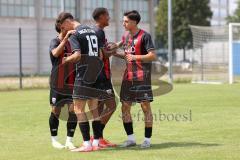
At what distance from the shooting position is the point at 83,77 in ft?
28.0

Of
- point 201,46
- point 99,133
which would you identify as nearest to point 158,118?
point 99,133

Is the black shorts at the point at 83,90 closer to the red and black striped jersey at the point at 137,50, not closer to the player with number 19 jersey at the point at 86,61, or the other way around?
the player with number 19 jersey at the point at 86,61

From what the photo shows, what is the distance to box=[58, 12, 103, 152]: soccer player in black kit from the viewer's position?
8.39 meters

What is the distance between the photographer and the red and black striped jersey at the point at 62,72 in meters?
8.88

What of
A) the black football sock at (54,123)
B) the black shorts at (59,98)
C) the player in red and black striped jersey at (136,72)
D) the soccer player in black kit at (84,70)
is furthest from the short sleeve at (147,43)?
the black football sock at (54,123)

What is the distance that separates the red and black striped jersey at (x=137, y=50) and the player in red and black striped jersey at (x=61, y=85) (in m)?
0.89

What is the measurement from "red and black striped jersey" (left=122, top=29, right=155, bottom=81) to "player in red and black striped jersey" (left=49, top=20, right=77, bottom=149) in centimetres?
89

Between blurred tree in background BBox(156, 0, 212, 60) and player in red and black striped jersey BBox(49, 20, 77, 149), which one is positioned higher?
blurred tree in background BBox(156, 0, 212, 60)

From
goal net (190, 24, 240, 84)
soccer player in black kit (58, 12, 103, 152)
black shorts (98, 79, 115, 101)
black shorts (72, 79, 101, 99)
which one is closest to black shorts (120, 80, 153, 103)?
black shorts (98, 79, 115, 101)

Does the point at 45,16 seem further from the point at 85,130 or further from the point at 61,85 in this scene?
the point at 85,130

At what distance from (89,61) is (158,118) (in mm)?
4637

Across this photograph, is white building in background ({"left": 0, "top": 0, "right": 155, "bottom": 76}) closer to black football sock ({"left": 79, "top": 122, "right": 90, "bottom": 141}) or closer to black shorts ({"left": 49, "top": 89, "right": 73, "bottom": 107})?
black shorts ({"left": 49, "top": 89, "right": 73, "bottom": 107})

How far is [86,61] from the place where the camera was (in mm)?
8648

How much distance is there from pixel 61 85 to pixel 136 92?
1.20 meters
